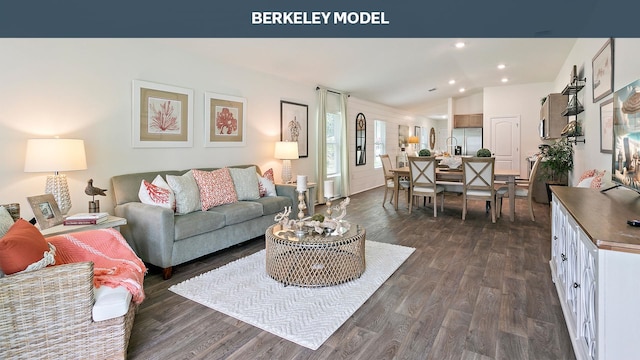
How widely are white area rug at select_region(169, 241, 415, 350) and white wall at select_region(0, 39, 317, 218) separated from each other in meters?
1.54

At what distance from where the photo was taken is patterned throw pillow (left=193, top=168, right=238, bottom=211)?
3.81 metres

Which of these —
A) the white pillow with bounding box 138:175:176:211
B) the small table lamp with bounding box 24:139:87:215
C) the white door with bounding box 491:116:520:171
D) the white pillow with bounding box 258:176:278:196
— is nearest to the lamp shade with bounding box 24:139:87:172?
the small table lamp with bounding box 24:139:87:215

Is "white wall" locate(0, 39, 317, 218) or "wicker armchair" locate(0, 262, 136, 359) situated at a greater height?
"white wall" locate(0, 39, 317, 218)

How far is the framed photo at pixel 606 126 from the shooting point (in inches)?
126

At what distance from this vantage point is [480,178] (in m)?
5.15

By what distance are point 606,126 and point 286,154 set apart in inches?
156

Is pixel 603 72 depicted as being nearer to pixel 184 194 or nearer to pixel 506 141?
pixel 184 194

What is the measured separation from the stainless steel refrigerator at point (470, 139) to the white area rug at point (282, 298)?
871cm

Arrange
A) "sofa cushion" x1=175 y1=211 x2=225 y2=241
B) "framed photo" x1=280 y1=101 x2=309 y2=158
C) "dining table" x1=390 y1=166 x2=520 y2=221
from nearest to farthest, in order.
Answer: "sofa cushion" x1=175 y1=211 x2=225 y2=241, "dining table" x1=390 y1=166 x2=520 y2=221, "framed photo" x1=280 y1=101 x2=309 y2=158

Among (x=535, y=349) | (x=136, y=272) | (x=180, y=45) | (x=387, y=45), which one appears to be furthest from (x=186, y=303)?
(x=387, y=45)

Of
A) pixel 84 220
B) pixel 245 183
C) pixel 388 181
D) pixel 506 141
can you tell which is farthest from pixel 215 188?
pixel 506 141

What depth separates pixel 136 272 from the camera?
2.19 m

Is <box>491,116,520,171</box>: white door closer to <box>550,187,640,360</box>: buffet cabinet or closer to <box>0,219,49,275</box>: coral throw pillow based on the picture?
<box>550,187,640,360</box>: buffet cabinet

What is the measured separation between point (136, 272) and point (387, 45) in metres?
4.32
